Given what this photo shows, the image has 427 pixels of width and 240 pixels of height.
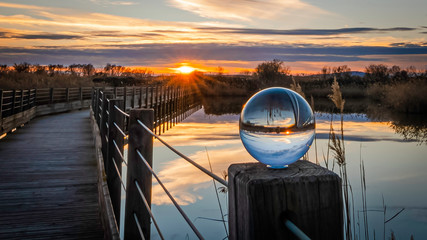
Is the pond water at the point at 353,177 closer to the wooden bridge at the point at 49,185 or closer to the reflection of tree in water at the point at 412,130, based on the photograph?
the reflection of tree in water at the point at 412,130

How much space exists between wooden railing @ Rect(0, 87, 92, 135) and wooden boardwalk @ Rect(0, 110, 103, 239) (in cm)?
256

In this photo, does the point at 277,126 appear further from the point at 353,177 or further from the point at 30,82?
the point at 30,82

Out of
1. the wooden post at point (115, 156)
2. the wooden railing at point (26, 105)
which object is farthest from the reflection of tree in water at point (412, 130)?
the wooden railing at point (26, 105)

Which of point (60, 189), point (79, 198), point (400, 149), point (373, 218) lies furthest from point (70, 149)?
point (400, 149)

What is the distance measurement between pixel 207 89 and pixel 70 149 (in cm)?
4865

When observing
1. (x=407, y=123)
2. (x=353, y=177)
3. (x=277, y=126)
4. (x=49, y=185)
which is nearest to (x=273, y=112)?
(x=277, y=126)

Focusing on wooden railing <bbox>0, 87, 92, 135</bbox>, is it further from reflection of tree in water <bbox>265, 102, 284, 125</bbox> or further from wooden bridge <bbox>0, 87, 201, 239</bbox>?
reflection of tree in water <bbox>265, 102, 284, 125</bbox>

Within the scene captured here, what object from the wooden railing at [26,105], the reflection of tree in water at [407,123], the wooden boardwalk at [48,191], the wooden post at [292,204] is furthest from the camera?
the reflection of tree in water at [407,123]

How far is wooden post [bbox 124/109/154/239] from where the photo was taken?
3270 millimetres

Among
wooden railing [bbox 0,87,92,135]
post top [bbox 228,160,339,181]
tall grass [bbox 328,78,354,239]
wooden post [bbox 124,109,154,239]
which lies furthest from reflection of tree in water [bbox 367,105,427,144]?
post top [bbox 228,160,339,181]

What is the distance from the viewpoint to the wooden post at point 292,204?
43.0 inches

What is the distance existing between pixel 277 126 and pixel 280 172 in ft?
0.87

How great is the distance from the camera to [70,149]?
9.36m

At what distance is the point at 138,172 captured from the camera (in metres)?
3.29
